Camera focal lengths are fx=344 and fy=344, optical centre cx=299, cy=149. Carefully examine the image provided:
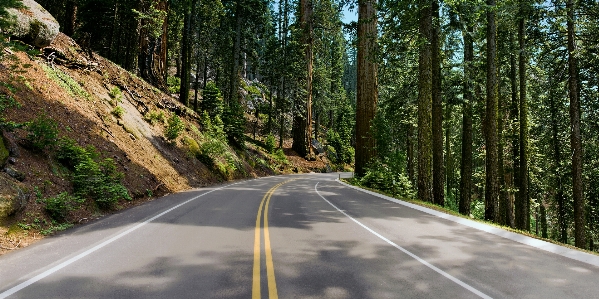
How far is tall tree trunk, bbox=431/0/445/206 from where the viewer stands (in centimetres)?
1631

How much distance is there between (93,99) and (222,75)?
3407cm

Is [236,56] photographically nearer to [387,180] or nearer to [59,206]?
[387,180]

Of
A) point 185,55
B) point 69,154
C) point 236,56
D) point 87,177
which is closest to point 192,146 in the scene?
point 185,55

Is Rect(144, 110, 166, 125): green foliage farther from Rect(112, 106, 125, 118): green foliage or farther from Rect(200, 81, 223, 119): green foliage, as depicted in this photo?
Rect(200, 81, 223, 119): green foliage

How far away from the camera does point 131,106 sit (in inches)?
819

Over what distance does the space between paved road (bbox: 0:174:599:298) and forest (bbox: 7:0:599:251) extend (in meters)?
8.56

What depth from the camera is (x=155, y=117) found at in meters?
22.2

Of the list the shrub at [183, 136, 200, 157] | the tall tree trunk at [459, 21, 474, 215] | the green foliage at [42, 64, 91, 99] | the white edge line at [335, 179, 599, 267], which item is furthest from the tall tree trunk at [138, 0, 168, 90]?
the white edge line at [335, 179, 599, 267]

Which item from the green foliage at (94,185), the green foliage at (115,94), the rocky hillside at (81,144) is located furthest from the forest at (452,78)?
the green foliage at (94,185)

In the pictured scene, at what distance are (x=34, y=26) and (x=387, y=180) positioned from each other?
18.1 meters

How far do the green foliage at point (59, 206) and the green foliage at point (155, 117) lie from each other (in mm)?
13396

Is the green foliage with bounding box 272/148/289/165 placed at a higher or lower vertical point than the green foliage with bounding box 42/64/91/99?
lower

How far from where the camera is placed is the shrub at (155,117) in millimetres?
21562

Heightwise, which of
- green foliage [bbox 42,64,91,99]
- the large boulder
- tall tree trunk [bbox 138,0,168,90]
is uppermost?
tall tree trunk [bbox 138,0,168,90]
